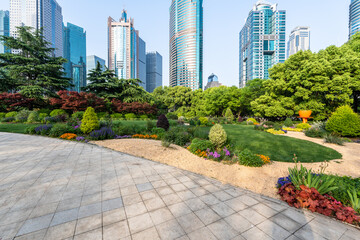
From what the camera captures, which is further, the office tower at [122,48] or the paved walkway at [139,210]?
the office tower at [122,48]

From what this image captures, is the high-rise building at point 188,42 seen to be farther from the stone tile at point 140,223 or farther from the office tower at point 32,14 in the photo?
the stone tile at point 140,223

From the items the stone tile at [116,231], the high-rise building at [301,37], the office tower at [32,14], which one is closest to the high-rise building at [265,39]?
the high-rise building at [301,37]

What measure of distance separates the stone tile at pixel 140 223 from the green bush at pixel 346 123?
1273 cm

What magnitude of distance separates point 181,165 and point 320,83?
1820 cm

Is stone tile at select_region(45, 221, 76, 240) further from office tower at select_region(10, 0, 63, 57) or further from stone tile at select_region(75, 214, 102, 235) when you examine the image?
office tower at select_region(10, 0, 63, 57)

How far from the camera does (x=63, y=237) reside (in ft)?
5.38

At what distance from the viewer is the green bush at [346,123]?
8466 millimetres

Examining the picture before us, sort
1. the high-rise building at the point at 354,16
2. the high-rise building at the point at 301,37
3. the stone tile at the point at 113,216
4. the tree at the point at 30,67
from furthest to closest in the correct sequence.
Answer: the high-rise building at the point at 301,37, the high-rise building at the point at 354,16, the tree at the point at 30,67, the stone tile at the point at 113,216

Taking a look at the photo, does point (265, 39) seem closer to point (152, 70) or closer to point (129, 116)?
point (152, 70)

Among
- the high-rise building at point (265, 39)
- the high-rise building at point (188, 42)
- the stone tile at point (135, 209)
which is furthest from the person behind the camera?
the high-rise building at point (265, 39)

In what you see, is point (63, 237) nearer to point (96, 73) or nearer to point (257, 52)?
point (96, 73)

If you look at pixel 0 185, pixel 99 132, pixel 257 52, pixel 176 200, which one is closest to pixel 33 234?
pixel 176 200

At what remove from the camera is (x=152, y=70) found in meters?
139

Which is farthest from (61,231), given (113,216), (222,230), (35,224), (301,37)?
(301,37)
